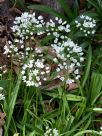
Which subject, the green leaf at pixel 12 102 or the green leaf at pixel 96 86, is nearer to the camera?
the green leaf at pixel 12 102

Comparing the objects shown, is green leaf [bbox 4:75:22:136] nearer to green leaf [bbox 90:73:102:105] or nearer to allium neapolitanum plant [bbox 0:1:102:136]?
allium neapolitanum plant [bbox 0:1:102:136]

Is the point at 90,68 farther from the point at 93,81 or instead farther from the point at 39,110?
the point at 39,110

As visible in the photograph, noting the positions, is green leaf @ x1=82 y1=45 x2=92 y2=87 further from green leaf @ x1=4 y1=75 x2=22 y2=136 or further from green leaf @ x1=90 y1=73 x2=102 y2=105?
green leaf @ x1=4 y1=75 x2=22 y2=136

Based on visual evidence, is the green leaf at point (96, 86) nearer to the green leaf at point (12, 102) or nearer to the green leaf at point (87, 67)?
the green leaf at point (87, 67)

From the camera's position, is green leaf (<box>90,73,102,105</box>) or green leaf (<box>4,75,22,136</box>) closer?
green leaf (<box>4,75,22,136</box>)

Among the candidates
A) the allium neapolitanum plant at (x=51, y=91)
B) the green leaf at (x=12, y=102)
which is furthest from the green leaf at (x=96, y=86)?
the green leaf at (x=12, y=102)

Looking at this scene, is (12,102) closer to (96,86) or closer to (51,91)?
(51,91)

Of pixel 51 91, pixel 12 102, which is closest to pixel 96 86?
pixel 51 91

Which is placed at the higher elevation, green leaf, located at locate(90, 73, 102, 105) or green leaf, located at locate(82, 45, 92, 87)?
green leaf, located at locate(82, 45, 92, 87)

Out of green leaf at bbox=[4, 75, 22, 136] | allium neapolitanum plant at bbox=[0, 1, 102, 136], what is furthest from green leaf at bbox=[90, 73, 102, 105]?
green leaf at bbox=[4, 75, 22, 136]

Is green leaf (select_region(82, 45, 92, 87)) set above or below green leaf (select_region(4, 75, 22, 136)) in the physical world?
above
